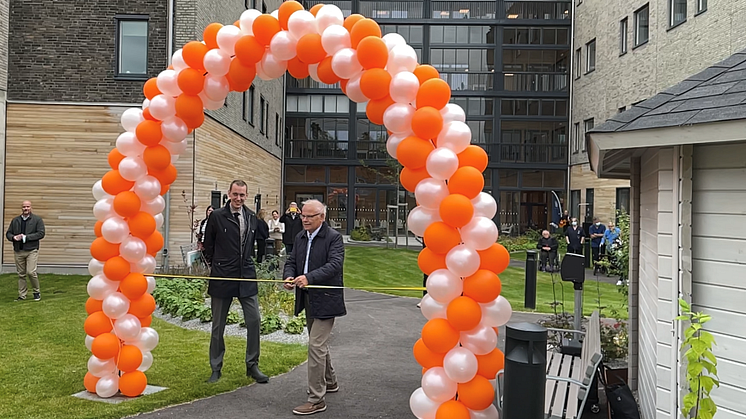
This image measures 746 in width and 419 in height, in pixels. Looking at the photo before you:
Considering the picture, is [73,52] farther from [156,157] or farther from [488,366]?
[488,366]

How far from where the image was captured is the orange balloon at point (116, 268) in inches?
247

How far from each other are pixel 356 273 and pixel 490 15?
24663mm

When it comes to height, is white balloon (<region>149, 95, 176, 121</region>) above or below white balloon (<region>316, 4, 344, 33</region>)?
below

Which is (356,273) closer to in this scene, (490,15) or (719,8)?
(719,8)

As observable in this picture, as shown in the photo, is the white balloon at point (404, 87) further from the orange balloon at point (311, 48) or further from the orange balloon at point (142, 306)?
the orange balloon at point (142, 306)

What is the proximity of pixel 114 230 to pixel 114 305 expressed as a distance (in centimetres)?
81

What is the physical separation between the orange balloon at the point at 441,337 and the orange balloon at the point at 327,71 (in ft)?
8.35

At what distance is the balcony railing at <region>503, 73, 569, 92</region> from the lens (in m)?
35.7

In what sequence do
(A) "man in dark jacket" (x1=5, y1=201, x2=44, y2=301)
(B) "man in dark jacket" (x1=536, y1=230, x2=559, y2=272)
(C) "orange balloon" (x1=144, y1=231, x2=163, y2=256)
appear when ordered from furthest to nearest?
(B) "man in dark jacket" (x1=536, y1=230, x2=559, y2=272)
(A) "man in dark jacket" (x1=5, y1=201, x2=44, y2=301)
(C) "orange balloon" (x1=144, y1=231, x2=163, y2=256)

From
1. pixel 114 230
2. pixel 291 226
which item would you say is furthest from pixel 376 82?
pixel 291 226

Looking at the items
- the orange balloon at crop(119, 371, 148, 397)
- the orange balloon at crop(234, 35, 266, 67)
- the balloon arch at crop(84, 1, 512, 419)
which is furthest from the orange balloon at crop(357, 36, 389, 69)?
the orange balloon at crop(119, 371, 148, 397)

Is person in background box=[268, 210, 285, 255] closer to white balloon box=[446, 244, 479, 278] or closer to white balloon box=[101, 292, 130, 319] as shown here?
white balloon box=[101, 292, 130, 319]

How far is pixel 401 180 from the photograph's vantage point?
5.75 meters

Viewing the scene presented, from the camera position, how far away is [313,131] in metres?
37.3
